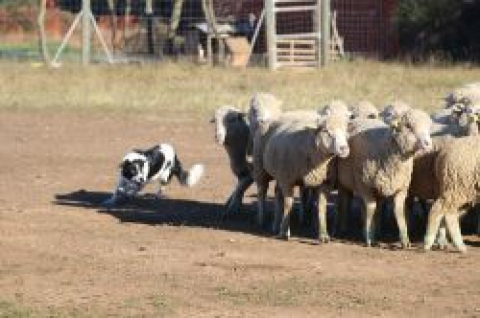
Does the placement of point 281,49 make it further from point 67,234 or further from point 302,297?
point 302,297

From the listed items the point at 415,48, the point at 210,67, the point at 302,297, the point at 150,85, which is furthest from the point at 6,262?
the point at 415,48

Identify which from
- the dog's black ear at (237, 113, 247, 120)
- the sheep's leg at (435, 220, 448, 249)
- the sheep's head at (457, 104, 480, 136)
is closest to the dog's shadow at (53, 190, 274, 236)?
the dog's black ear at (237, 113, 247, 120)

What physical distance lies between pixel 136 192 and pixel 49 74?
13.8m

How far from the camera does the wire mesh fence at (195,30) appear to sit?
3531cm

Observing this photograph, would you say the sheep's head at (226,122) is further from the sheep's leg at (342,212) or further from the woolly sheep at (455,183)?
the woolly sheep at (455,183)

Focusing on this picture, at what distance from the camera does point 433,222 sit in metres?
12.1

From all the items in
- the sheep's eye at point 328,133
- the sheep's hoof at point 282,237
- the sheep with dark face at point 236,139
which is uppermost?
the sheep's eye at point 328,133

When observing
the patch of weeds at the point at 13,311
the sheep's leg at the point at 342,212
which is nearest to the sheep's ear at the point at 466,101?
the sheep's leg at the point at 342,212

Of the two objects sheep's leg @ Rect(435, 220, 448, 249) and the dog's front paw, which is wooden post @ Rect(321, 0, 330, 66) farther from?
sheep's leg @ Rect(435, 220, 448, 249)

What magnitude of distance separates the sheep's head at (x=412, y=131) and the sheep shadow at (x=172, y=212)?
1605mm

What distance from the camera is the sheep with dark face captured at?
47.3 ft

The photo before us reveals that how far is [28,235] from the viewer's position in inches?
497

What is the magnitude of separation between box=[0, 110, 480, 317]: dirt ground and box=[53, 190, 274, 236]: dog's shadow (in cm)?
2

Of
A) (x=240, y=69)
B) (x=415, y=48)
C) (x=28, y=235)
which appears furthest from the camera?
(x=415, y=48)
